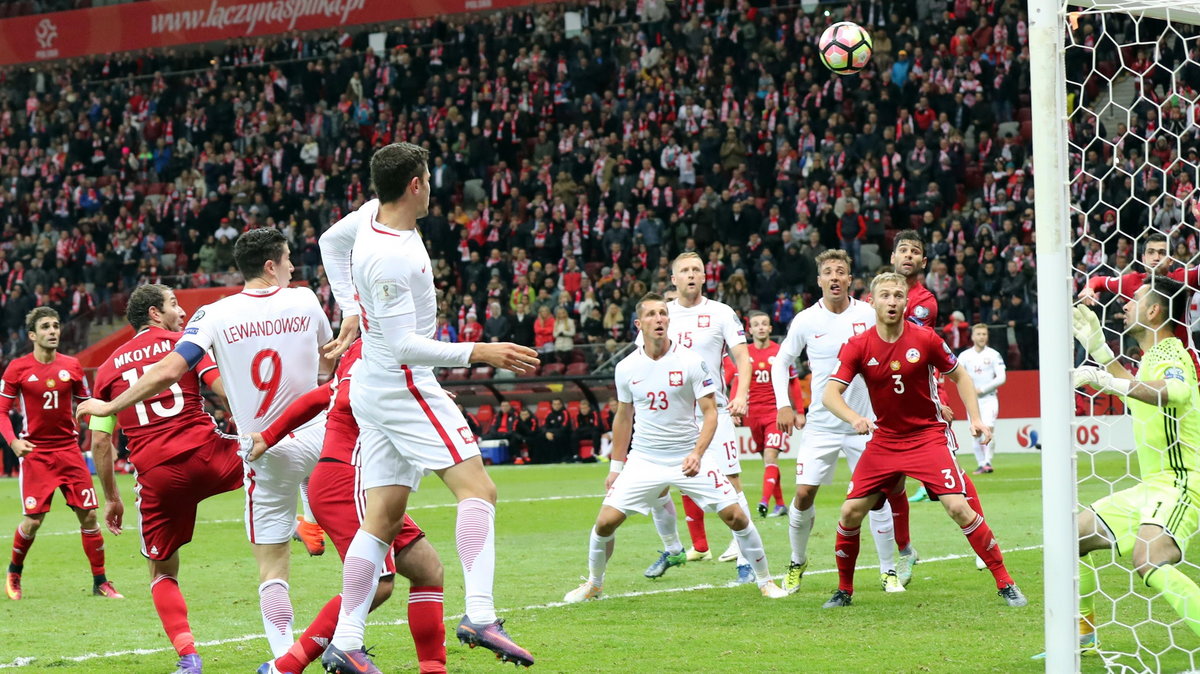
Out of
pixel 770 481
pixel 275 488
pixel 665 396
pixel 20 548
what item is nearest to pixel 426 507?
pixel 770 481

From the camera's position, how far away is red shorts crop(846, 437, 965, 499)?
8.15m

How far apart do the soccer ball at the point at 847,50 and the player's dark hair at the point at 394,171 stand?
8.63m

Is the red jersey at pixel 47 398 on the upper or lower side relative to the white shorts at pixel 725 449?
upper

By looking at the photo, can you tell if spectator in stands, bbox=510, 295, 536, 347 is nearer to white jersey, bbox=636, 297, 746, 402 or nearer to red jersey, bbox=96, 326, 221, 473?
white jersey, bbox=636, 297, 746, 402

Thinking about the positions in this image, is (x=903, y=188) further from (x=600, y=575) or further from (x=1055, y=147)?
(x=1055, y=147)

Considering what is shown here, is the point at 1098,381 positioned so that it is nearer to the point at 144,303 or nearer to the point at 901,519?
the point at 901,519

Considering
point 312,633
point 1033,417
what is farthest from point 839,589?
point 1033,417

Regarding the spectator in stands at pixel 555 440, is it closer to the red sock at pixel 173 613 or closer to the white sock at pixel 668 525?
the white sock at pixel 668 525

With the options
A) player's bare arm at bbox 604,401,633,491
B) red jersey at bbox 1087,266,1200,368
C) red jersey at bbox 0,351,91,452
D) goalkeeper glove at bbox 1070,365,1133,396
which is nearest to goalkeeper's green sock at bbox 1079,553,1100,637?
goalkeeper glove at bbox 1070,365,1133,396

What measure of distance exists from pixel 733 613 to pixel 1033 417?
49.6 feet

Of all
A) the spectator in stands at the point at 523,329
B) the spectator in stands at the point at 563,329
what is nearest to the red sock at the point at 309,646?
the spectator in stands at the point at 563,329

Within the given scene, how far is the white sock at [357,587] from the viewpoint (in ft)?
19.2

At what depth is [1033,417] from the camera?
22.3 metres

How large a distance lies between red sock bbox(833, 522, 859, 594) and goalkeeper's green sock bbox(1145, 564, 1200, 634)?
8.22ft
